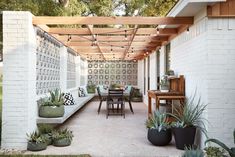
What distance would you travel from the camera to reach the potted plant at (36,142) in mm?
6043

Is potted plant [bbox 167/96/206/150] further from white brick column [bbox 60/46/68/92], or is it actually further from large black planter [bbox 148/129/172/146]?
white brick column [bbox 60/46/68/92]

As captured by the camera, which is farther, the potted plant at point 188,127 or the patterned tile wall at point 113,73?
the patterned tile wall at point 113,73

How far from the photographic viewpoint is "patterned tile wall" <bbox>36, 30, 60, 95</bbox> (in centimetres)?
784

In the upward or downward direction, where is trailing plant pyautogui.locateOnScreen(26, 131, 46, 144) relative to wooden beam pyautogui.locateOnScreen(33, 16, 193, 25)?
downward

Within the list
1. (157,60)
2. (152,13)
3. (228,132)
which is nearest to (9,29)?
(228,132)

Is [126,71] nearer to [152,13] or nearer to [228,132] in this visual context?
[152,13]

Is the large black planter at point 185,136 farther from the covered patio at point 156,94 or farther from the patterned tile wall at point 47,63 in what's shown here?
the patterned tile wall at point 47,63

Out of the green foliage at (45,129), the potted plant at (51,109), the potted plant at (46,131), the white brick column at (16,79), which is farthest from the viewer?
the potted plant at (51,109)

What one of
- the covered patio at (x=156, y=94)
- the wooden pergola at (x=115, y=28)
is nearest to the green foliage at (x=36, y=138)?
the covered patio at (x=156, y=94)

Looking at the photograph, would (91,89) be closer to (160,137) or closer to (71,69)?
(71,69)

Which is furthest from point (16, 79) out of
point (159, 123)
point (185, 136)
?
point (185, 136)

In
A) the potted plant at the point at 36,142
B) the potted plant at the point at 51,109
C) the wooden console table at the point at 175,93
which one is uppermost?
the wooden console table at the point at 175,93

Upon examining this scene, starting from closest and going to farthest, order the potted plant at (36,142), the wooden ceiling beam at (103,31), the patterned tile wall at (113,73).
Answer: the potted plant at (36,142)
the wooden ceiling beam at (103,31)
the patterned tile wall at (113,73)

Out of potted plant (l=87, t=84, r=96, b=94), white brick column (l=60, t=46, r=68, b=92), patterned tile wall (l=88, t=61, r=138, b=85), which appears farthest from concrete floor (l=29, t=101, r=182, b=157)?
patterned tile wall (l=88, t=61, r=138, b=85)
